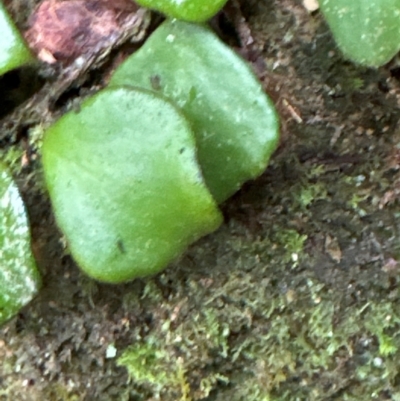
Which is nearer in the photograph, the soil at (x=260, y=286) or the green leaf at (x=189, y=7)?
the green leaf at (x=189, y=7)

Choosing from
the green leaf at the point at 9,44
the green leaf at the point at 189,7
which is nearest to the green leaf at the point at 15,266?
the green leaf at the point at 9,44

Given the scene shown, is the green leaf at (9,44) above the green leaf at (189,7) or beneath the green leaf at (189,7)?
above

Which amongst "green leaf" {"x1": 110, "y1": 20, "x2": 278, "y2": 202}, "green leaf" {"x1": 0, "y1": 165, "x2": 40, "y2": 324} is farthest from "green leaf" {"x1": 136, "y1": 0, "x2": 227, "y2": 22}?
"green leaf" {"x1": 0, "y1": 165, "x2": 40, "y2": 324}

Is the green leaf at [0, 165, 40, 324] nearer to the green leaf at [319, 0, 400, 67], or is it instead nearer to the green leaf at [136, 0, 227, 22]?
the green leaf at [136, 0, 227, 22]

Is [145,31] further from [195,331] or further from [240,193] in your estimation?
[195,331]

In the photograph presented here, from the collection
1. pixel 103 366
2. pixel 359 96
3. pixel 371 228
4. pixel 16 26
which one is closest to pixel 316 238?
pixel 371 228

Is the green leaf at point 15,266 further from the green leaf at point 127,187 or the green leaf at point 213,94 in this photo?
the green leaf at point 213,94
